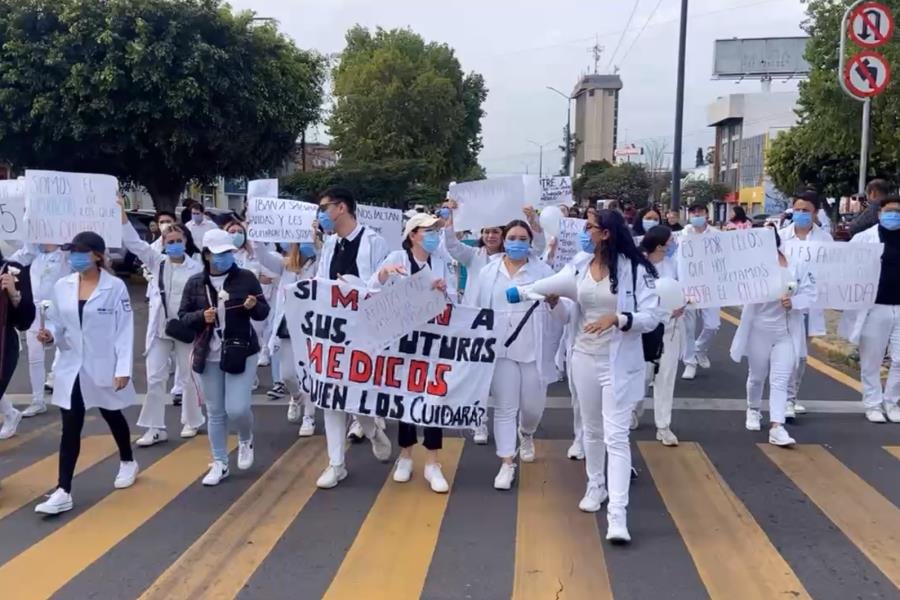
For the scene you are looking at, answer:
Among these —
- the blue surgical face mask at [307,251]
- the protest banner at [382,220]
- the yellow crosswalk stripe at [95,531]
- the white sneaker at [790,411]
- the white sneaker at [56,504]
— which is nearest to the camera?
the yellow crosswalk stripe at [95,531]

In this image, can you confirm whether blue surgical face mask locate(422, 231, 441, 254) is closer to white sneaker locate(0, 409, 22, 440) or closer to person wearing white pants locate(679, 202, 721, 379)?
person wearing white pants locate(679, 202, 721, 379)

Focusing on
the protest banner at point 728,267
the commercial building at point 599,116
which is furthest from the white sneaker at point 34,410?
the commercial building at point 599,116

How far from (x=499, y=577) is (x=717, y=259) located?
3592mm

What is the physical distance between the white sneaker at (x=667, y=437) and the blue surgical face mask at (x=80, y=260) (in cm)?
452

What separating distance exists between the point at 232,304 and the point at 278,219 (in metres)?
3.44

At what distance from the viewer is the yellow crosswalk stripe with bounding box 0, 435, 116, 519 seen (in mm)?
5797

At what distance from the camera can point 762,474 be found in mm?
6230

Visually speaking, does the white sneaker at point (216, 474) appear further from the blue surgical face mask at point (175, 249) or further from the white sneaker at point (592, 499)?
the white sneaker at point (592, 499)

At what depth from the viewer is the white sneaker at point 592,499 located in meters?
5.47

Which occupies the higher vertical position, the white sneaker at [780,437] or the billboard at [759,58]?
the billboard at [759,58]

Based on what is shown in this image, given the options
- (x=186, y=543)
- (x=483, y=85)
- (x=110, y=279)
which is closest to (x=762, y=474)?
(x=186, y=543)

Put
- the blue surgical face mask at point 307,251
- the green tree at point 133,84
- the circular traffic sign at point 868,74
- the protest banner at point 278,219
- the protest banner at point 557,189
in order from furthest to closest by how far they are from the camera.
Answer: the green tree at point 133,84 → the protest banner at point 557,189 → the circular traffic sign at point 868,74 → the protest banner at point 278,219 → the blue surgical face mask at point 307,251

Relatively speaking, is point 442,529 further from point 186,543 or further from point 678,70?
point 678,70

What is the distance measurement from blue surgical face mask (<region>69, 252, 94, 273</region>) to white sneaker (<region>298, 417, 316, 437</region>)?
8.02 ft
